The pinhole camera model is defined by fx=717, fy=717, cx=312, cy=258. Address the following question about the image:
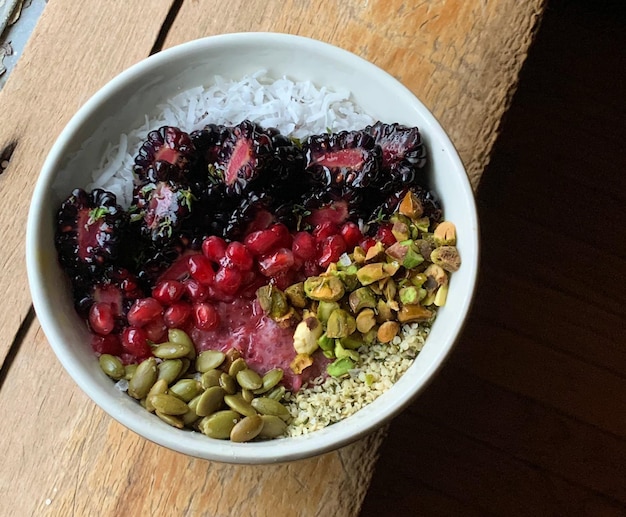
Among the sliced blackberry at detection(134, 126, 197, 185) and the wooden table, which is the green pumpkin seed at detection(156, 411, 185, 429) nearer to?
the wooden table

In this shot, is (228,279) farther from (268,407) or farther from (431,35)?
(431,35)

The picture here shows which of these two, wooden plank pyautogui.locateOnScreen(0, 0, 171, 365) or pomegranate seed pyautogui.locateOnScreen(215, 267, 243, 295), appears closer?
pomegranate seed pyautogui.locateOnScreen(215, 267, 243, 295)

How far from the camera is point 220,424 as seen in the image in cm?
84

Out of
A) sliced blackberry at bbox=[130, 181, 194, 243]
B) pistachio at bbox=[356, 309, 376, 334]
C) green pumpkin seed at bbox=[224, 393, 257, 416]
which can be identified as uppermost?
sliced blackberry at bbox=[130, 181, 194, 243]

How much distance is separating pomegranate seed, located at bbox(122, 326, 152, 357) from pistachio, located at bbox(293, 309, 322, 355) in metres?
0.19

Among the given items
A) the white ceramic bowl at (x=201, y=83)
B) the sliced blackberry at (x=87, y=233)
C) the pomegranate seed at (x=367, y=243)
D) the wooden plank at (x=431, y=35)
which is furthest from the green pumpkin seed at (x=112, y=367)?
the wooden plank at (x=431, y=35)

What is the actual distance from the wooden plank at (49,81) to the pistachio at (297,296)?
1.25 ft

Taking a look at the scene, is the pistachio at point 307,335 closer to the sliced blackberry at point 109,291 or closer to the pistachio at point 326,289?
the pistachio at point 326,289

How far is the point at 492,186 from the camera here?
5.15 feet

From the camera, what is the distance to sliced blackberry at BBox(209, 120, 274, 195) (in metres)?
0.89

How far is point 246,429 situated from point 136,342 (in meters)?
0.18

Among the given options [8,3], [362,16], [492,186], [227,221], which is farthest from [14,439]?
[492,186]

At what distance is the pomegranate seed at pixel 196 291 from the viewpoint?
0.91 metres

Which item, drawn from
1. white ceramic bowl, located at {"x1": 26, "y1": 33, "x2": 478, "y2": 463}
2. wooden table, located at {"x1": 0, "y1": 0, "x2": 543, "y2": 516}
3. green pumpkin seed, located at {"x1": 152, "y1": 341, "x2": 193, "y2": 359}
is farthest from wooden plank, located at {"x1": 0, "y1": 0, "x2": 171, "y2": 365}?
green pumpkin seed, located at {"x1": 152, "y1": 341, "x2": 193, "y2": 359}
